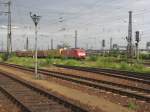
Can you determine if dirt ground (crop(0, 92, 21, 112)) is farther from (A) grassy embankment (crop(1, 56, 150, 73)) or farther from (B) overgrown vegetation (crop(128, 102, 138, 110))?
(A) grassy embankment (crop(1, 56, 150, 73))

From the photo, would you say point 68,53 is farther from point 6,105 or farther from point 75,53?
point 6,105

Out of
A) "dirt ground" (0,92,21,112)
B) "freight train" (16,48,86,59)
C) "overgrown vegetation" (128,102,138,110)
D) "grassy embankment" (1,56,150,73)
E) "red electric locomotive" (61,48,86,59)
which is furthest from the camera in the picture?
"freight train" (16,48,86,59)

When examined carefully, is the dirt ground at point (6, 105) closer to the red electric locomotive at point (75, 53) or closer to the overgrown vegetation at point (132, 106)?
the overgrown vegetation at point (132, 106)

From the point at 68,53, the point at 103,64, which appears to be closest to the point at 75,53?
the point at 68,53

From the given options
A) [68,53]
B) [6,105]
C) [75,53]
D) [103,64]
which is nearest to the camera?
[6,105]

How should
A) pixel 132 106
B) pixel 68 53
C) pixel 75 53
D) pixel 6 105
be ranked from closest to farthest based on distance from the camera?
pixel 132 106
pixel 6 105
pixel 75 53
pixel 68 53

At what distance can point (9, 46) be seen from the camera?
2773 inches

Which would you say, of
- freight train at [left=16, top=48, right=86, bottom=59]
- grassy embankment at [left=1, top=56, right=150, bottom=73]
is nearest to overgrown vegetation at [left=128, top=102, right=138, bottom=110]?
grassy embankment at [left=1, top=56, right=150, bottom=73]

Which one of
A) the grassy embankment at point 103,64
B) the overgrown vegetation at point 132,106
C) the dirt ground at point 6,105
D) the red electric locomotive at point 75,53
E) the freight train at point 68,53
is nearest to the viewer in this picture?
the overgrown vegetation at point 132,106

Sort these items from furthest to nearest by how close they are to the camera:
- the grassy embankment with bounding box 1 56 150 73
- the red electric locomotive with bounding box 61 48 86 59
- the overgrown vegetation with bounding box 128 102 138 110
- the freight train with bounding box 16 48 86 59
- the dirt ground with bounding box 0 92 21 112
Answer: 1. the freight train with bounding box 16 48 86 59
2. the red electric locomotive with bounding box 61 48 86 59
3. the grassy embankment with bounding box 1 56 150 73
4. the dirt ground with bounding box 0 92 21 112
5. the overgrown vegetation with bounding box 128 102 138 110

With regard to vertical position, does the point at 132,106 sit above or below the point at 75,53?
below

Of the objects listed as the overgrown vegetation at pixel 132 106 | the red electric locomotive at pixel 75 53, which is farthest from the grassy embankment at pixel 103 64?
the overgrown vegetation at pixel 132 106

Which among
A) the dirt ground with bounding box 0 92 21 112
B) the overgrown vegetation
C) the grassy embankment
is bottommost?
the grassy embankment

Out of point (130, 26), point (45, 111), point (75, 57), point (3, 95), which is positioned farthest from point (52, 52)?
point (45, 111)
